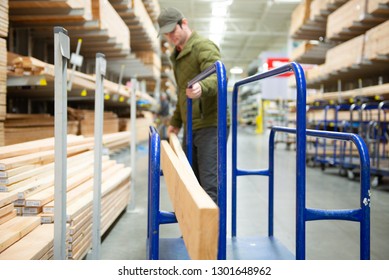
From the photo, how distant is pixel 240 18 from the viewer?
16.8 m

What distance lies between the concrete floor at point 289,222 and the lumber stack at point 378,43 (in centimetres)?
187

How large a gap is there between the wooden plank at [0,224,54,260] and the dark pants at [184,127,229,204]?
1.03 m

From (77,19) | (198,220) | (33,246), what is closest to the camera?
(198,220)

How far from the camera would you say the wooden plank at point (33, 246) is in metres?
1.62

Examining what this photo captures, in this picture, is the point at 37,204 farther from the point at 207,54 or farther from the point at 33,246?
the point at 207,54

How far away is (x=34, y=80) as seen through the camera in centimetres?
296

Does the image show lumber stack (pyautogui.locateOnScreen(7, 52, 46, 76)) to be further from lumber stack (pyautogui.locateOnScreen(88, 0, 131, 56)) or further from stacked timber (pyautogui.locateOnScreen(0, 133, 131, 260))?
lumber stack (pyautogui.locateOnScreen(88, 0, 131, 56))

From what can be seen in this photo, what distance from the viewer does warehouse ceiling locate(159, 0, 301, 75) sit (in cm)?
1434

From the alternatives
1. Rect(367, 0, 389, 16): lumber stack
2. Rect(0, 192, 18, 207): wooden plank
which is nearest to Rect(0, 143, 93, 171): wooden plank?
Rect(0, 192, 18, 207): wooden plank

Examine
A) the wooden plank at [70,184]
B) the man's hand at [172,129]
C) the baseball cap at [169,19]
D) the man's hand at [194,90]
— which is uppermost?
the baseball cap at [169,19]

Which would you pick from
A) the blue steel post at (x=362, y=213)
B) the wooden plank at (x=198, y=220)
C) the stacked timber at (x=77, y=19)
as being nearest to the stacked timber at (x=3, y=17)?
the stacked timber at (x=77, y=19)

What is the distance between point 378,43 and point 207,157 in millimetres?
4219

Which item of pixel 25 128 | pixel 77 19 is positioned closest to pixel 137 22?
pixel 77 19

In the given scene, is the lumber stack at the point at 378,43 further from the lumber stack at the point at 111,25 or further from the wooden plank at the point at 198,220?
the wooden plank at the point at 198,220
